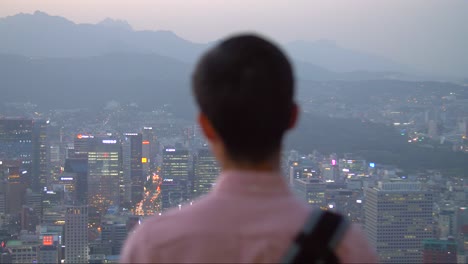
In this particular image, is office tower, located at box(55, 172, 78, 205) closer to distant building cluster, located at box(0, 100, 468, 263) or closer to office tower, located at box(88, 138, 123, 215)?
distant building cluster, located at box(0, 100, 468, 263)

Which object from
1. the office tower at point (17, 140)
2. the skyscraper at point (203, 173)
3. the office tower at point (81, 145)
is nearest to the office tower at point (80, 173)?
the office tower at point (81, 145)

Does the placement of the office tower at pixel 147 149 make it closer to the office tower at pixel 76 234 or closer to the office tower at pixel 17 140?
the office tower at pixel 17 140

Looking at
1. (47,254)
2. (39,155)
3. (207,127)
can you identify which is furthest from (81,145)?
(207,127)

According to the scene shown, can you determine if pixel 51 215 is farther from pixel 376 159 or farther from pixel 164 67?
pixel 164 67

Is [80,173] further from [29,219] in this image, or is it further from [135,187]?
[29,219]

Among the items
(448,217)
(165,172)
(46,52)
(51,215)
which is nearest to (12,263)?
(51,215)
